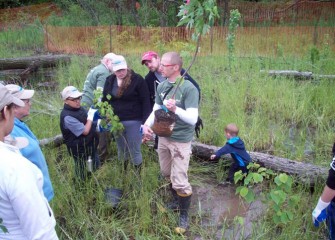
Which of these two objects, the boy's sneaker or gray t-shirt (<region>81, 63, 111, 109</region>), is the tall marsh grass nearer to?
the boy's sneaker

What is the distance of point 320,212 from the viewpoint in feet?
8.73

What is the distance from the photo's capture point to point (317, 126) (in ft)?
16.9

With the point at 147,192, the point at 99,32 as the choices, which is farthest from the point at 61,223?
the point at 99,32

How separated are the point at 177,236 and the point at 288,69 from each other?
584 cm

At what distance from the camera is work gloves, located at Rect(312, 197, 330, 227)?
102 inches

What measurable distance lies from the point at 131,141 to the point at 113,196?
2.36ft

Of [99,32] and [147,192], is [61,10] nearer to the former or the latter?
[99,32]

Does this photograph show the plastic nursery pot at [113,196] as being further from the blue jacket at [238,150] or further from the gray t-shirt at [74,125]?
the blue jacket at [238,150]

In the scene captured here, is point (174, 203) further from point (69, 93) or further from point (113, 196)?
point (69, 93)

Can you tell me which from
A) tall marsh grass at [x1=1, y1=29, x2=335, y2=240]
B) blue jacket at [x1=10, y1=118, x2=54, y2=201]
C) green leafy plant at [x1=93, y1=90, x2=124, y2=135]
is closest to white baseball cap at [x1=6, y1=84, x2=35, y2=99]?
blue jacket at [x1=10, y1=118, x2=54, y2=201]

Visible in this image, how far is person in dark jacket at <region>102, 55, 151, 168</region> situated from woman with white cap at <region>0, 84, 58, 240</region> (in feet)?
6.80

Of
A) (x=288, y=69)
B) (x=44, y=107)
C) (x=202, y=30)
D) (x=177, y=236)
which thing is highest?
(x=202, y=30)

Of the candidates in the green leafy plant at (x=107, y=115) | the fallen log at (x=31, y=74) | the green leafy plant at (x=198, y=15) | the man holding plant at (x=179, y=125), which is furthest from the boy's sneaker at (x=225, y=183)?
the fallen log at (x=31, y=74)

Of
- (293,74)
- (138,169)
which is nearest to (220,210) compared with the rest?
(138,169)
